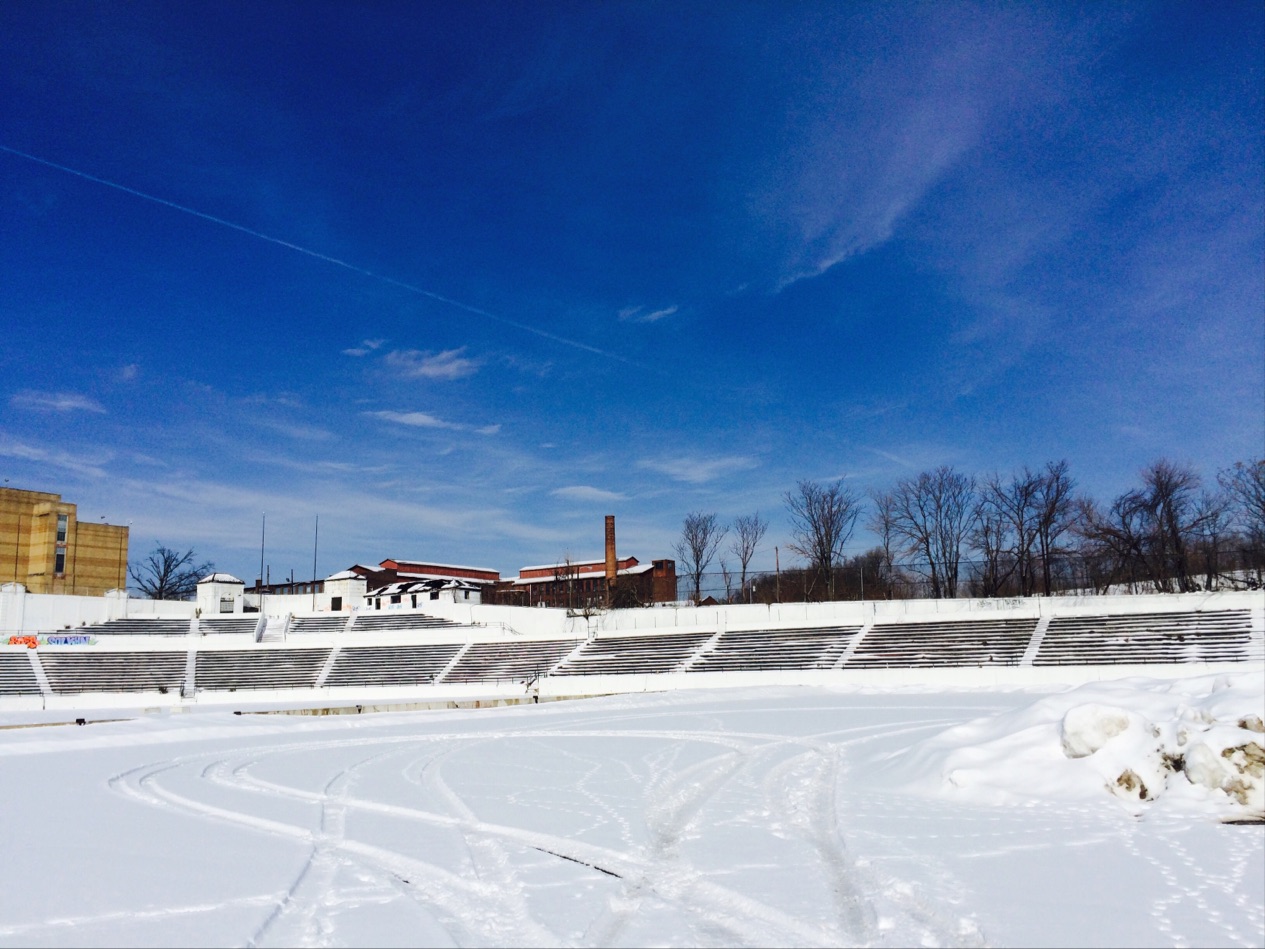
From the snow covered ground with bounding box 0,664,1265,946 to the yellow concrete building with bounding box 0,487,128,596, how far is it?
60089mm

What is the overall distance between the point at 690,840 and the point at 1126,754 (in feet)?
17.1

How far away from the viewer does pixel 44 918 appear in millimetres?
6258

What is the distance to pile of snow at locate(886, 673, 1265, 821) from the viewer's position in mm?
9188

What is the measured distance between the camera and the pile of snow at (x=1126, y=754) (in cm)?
919

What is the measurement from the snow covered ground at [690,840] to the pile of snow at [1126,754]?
1.2 inches

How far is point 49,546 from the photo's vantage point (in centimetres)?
6662

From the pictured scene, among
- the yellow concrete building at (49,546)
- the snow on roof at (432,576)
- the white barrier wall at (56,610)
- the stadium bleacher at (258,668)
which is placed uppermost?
the yellow concrete building at (49,546)

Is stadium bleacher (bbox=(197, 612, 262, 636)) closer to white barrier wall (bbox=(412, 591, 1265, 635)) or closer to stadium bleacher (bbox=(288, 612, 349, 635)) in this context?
stadium bleacher (bbox=(288, 612, 349, 635))

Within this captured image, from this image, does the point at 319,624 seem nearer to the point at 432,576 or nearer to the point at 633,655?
the point at 633,655

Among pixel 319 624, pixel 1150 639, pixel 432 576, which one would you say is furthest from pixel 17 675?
pixel 1150 639

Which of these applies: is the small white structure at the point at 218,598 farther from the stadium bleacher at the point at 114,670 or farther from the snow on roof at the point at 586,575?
the snow on roof at the point at 586,575

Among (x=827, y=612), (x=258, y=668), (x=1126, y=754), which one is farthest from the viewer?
(x=258, y=668)

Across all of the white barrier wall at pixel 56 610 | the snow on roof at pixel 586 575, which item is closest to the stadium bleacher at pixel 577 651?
the white barrier wall at pixel 56 610

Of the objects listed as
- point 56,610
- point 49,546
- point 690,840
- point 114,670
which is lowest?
point 114,670
